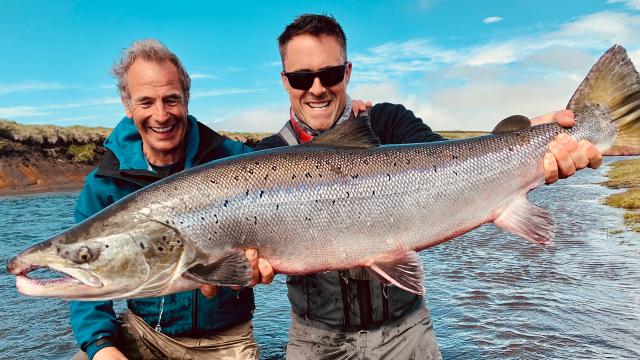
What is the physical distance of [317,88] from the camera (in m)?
4.00

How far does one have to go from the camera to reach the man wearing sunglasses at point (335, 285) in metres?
3.87

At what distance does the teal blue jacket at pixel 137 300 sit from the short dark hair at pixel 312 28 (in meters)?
1.35

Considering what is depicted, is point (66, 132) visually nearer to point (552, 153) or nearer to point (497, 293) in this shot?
point (497, 293)

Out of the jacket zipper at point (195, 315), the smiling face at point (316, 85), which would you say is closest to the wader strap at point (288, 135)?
the smiling face at point (316, 85)

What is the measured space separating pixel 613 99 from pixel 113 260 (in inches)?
138

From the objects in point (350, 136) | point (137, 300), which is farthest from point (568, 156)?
point (137, 300)

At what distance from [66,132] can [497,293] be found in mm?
42933

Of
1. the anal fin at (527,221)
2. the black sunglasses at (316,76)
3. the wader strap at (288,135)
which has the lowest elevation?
the anal fin at (527,221)

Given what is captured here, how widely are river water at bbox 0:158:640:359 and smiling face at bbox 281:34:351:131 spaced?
3971 mm

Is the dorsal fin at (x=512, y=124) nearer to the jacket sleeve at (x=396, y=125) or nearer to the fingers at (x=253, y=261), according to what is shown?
the jacket sleeve at (x=396, y=125)

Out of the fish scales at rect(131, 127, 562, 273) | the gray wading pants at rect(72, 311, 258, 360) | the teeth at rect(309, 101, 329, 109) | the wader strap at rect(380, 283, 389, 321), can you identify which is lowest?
the gray wading pants at rect(72, 311, 258, 360)

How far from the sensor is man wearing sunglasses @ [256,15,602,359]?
387 cm

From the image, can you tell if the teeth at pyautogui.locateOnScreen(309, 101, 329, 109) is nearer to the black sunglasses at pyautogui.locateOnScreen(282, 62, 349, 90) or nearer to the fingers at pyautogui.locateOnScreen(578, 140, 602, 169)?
the black sunglasses at pyautogui.locateOnScreen(282, 62, 349, 90)

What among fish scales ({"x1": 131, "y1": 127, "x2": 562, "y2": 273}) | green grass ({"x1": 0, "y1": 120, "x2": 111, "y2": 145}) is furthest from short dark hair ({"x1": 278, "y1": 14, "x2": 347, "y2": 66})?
green grass ({"x1": 0, "y1": 120, "x2": 111, "y2": 145})
